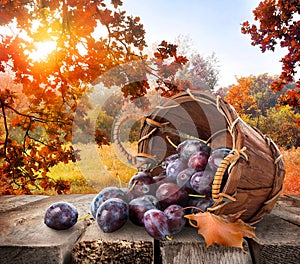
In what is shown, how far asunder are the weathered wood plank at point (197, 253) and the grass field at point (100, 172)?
7.58 feet

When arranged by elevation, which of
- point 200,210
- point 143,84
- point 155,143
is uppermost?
point 143,84

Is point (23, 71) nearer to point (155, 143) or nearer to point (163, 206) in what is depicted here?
point (155, 143)

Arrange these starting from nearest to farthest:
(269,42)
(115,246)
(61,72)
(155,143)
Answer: (115,246)
(155,143)
(61,72)
(269,42)

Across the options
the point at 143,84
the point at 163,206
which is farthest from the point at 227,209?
the point at 143,84

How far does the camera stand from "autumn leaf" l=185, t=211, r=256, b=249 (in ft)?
2.54

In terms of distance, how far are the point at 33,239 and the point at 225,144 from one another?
71 cm

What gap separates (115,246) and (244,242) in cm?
35

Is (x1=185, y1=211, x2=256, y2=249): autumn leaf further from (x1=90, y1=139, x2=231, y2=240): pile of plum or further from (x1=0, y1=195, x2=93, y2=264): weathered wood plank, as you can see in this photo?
(x1=0, y1=195, x2=93, y2=264): weathered wood plank

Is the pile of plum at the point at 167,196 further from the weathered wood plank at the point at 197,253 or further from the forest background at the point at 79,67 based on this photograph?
the forest background at the point at 79,67

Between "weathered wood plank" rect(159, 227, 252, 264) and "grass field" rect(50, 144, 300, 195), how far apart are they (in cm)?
231

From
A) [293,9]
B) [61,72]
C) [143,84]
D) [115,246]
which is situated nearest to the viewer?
[115,246]

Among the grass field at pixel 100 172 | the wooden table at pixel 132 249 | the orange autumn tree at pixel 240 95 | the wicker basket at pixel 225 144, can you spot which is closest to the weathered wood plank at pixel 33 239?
the wooden table at pixel 132 249

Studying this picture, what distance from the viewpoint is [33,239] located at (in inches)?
34.1

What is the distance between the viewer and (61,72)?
6.53ft
